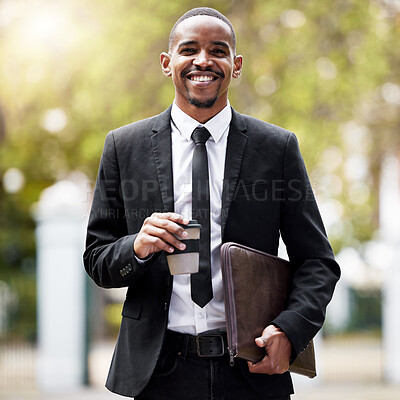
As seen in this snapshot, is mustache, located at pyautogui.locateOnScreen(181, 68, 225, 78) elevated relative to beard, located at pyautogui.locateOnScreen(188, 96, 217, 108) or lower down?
elevated

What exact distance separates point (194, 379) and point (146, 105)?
10.3 metres

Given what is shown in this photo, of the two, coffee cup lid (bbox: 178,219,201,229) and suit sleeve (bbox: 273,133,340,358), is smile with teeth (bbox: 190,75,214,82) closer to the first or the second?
suit sleeve (bbox: 273,133,340,358)

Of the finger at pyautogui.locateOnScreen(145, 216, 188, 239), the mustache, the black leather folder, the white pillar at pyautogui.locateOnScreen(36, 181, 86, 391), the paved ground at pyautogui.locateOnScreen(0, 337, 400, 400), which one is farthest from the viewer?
the white pillar at pyautogui.locateOnScreen(36, 181, 86, 391)

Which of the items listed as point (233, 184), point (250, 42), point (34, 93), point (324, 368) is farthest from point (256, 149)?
point (34, 93)

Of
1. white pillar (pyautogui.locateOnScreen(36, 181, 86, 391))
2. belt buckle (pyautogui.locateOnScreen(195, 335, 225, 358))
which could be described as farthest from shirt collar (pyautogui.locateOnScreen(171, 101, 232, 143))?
white pillar (pyautogui.locateOnScreen(36, 181, 86, 391))

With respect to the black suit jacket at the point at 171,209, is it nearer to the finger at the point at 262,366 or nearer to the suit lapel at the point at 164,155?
the suit lapel at the point at 164,155

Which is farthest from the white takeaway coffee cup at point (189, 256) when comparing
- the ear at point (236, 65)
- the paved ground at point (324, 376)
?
the paved ground at point (324, 376)

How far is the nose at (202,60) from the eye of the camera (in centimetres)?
250

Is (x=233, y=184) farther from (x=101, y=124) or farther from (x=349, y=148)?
(x=349, y=148)

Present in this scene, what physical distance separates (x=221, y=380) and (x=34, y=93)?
11.8 m

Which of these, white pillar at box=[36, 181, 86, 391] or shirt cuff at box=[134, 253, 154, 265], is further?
white pillar at box=[36, 181, 86, 391]

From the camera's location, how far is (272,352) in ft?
7.63

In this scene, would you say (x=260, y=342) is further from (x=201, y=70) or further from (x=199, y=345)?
(x=201, y=70)

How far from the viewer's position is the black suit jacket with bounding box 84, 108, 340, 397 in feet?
7.99
